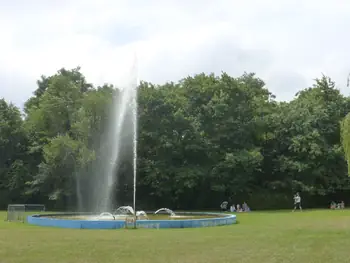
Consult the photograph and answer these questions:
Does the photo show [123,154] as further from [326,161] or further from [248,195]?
[326,161]

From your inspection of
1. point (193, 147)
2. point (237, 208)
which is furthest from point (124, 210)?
point (237, 208)

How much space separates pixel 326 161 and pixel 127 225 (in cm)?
2685

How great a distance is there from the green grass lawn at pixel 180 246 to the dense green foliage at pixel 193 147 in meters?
22.6

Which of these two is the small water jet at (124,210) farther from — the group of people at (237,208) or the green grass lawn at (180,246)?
the green grass lawn at (180,246)

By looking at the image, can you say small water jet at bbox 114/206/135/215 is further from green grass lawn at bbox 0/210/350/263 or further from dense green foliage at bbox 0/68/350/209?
green grass lawn at bbox 0/210/350/263

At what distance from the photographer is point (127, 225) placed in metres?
21.6

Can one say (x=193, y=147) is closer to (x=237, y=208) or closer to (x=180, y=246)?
(x=237, y=208)

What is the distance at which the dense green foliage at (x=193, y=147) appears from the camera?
42.2 meters

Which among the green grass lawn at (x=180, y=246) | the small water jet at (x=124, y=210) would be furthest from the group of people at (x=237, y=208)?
the green grass lawn at (x=180, y=246)

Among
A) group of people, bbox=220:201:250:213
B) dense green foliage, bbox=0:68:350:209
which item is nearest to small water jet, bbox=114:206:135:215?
dense green foliage, bbox=0:68:350:209

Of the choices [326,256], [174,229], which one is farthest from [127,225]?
[326,256]

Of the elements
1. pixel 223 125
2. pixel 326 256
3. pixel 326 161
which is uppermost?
pixel 223 125

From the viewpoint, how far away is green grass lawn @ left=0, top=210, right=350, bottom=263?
12288 millimetres

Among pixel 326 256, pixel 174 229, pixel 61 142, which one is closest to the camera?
pixel 326 256
